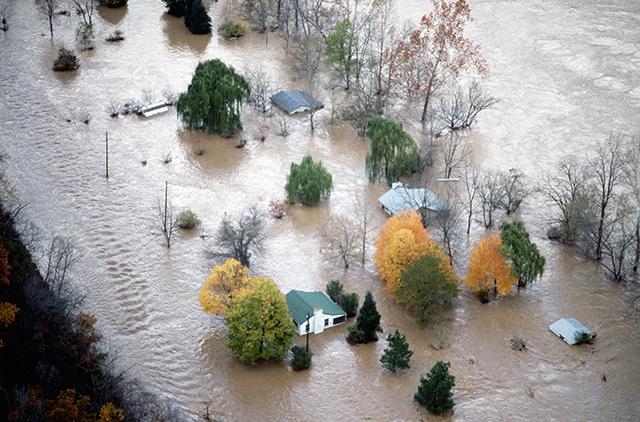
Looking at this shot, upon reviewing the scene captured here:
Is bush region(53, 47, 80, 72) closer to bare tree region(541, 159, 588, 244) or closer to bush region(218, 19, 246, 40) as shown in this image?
bush region(218, 19, 246, 40)

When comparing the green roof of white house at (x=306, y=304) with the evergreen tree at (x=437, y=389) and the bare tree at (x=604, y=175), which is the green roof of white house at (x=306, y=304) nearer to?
the evergreen tree at (x=437, y=389)

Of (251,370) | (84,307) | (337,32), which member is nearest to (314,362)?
(251,370)

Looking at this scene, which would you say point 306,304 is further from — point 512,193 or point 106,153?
point 106,153

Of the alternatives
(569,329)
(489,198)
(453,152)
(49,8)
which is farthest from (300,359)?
(49,8)

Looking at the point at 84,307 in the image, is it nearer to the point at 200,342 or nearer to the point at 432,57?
the point at 200,342

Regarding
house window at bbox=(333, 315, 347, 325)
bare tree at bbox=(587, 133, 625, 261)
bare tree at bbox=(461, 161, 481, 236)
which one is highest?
bare tree at bbox=(587, 133, 625, 261)

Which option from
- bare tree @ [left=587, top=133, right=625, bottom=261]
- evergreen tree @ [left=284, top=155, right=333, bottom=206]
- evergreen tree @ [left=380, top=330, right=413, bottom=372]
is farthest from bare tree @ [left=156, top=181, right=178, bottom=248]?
bare tree @ [left=587, top=133, right=625, bottom=261]
